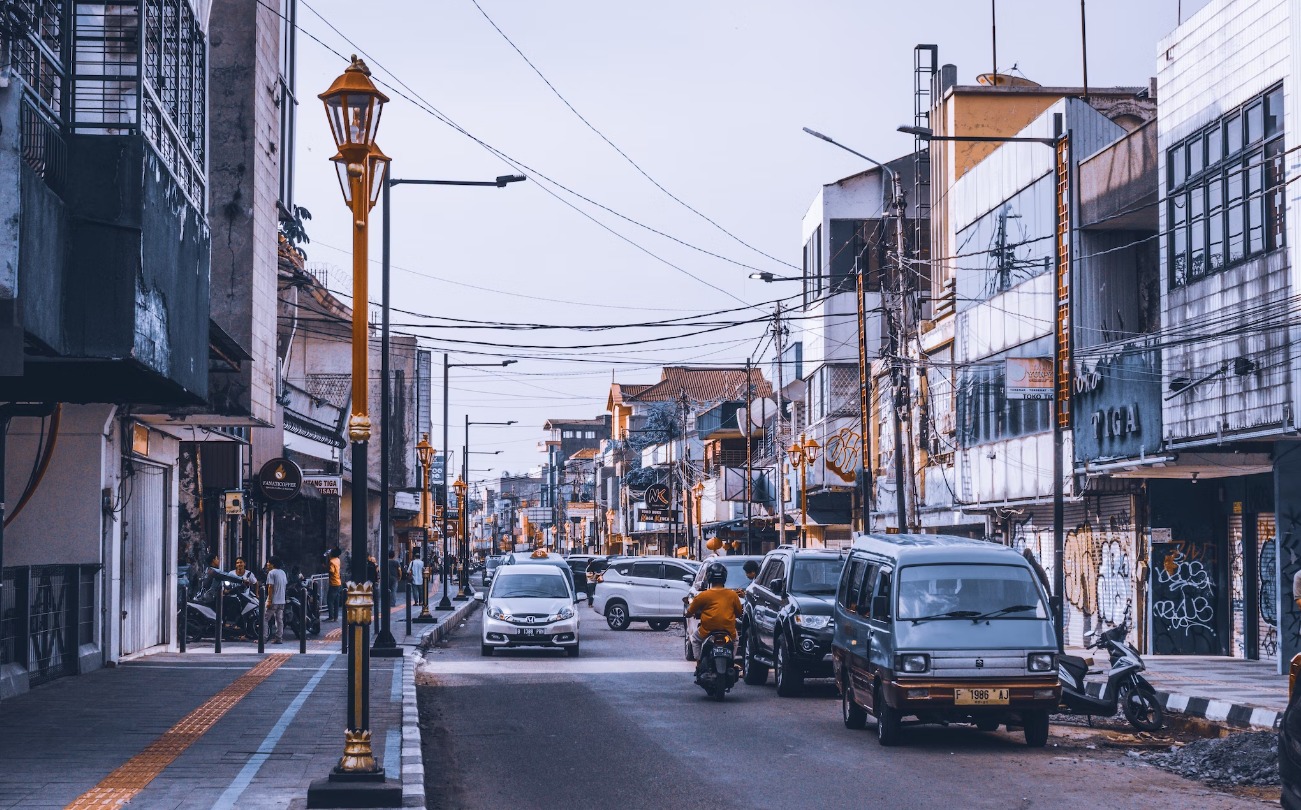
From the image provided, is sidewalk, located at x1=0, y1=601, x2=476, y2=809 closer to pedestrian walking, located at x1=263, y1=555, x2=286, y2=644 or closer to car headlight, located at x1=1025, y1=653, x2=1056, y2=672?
pedestrian walking, located at x1=263, y1=555, x2=286, y2=644

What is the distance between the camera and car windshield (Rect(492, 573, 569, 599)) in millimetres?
29141

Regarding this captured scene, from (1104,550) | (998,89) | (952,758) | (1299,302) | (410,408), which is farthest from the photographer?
(410,408)

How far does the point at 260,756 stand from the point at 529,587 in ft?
52.4

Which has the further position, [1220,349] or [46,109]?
[1220,349]

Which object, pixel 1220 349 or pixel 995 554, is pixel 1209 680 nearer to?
pixel 1220 349

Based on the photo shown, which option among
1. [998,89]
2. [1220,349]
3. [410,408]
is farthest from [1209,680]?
[410,408]

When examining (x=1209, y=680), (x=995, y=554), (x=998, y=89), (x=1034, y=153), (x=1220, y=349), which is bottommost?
(x=1209, y=680)

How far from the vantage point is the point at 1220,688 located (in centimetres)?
2069

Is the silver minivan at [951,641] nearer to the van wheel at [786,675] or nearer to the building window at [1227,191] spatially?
the van wheel at [786,675]

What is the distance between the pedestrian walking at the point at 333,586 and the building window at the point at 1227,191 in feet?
70.5

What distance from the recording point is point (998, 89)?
41.3 m

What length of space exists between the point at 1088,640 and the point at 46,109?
1262cm

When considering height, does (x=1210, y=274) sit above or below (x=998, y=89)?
below

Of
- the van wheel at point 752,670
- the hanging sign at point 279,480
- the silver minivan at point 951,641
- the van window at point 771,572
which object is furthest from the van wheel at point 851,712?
the hanging sign at point 279,480
